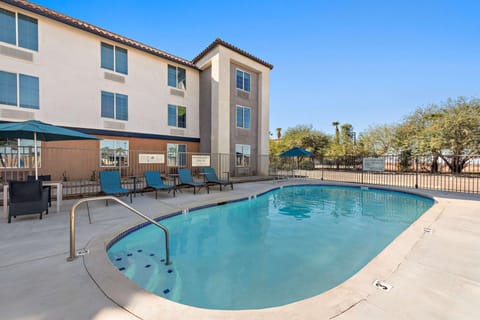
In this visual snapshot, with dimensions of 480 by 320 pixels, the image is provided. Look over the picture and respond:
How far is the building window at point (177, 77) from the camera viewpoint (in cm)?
1478

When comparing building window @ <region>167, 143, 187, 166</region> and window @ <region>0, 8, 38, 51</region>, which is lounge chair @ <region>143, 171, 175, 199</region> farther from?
window @ <region>0, 8, 38, 51</region>

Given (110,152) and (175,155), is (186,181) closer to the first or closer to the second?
(175,155)

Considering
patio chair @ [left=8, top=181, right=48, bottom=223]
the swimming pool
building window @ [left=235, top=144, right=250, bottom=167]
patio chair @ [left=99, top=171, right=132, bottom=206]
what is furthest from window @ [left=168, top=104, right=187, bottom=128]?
patio chair @ [left=8, top=181, right=48, bottom=223]

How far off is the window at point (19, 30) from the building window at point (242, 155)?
1270 centimetres

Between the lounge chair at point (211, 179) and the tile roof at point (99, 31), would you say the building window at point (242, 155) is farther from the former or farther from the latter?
the tile roof at point (99, 31)

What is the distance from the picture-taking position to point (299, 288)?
319 cm

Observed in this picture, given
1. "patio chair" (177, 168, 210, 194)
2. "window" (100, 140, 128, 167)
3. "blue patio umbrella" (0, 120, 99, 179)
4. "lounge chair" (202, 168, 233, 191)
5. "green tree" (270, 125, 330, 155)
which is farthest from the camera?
"green tree" (270, 125, 330, 155)

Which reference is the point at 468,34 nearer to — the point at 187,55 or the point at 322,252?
the point at 322,252

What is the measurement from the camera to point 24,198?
4.84 m

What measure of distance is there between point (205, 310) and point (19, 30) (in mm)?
15197

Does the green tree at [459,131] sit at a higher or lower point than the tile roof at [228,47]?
lower

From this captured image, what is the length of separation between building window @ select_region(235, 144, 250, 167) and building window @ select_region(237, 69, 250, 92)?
471 cm

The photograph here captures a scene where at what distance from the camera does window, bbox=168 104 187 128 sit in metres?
14.8

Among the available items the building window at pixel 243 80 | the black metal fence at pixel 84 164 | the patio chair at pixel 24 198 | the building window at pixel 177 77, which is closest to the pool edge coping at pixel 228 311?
the patio chair at pixel 24 198
